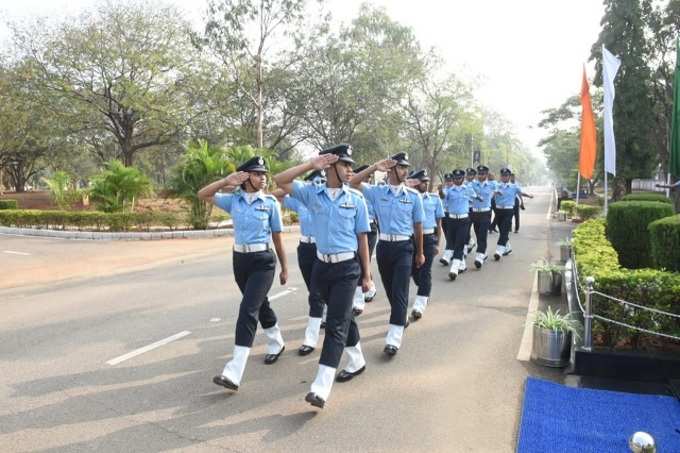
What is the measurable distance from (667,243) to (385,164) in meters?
4.14

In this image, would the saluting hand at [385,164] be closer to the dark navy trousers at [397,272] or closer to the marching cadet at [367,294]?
the dark navy trousers at [397,272]

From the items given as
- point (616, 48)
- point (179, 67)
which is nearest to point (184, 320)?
point (179, 67)

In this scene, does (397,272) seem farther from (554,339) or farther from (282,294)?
(282,294)

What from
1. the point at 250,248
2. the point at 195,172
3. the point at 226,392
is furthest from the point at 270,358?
the point at 195,172

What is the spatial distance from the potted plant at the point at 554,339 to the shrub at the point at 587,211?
54.1 ft

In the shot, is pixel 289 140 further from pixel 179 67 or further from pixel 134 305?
pixel 134 305

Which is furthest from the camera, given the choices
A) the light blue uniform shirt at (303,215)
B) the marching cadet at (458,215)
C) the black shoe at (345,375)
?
the marching cadet at (458,215)

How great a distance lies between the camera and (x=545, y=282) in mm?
7785

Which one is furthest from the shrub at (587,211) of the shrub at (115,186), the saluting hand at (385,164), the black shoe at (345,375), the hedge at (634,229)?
the black shoe at (345,375)

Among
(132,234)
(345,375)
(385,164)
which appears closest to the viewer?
(345,375)

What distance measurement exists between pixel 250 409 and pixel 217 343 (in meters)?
1.75

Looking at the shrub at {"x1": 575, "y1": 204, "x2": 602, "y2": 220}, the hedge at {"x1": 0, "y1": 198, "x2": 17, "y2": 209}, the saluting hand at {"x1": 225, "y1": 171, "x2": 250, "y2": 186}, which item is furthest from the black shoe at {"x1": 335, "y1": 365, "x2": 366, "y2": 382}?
the hedge at {"x1": 0, "y1": 198, "x2": 17, "y2": 209}

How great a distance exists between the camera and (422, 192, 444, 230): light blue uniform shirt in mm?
7278

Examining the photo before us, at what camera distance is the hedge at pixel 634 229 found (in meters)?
9.57
